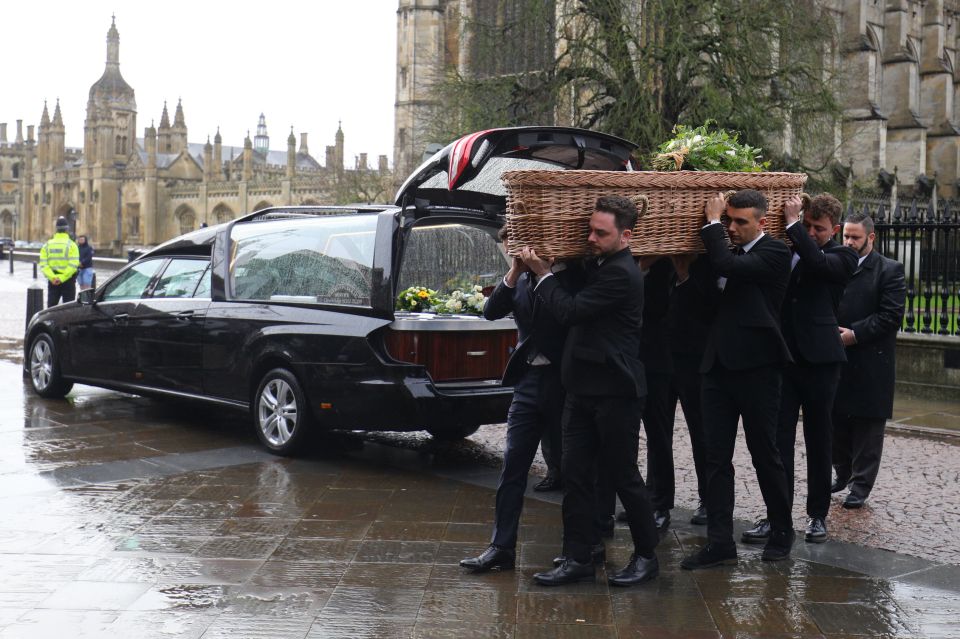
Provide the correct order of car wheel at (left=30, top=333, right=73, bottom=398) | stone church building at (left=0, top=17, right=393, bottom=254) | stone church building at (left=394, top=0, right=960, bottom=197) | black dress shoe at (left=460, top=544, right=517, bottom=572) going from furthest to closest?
stone church building at (left=0, top=17, right=393, bottom=254) < stone church building at (left=394, top=0, right=960, bottom=197) < car wheel at (left=30, top=333, right=73, bottom=398) < black dress shoe at (left=460, top=544, right=517, bottom=572)

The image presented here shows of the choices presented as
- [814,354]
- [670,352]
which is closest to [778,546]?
[814,354]

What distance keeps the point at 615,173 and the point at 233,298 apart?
4.38 m

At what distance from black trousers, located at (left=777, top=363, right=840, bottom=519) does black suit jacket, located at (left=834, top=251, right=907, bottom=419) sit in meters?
0.95

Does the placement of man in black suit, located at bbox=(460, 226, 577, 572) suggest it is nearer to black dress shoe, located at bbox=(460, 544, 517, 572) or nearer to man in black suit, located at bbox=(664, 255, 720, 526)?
black dress shoe, located at bbox=(460, 544, 517, 572)

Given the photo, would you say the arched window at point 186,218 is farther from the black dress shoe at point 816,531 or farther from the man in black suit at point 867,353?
the black dress shoe at point 816,531

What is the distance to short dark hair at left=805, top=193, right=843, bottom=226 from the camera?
5.99 metres

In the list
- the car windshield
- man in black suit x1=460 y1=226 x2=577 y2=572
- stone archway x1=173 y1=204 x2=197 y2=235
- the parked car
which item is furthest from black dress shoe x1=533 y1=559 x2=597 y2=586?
stone archway x1=173 y1=204 x2=197 y2=235

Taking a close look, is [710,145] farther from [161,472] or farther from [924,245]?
[924,245]

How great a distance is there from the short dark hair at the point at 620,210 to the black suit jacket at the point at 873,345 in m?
2.72

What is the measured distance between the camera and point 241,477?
721 cm

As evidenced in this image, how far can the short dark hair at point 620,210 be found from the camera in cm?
481

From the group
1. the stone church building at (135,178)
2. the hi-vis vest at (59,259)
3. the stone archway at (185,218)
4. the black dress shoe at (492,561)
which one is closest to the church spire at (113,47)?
the stone church building at (135,178)

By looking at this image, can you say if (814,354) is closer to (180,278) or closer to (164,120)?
(180,278)

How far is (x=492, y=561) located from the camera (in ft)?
16.8
